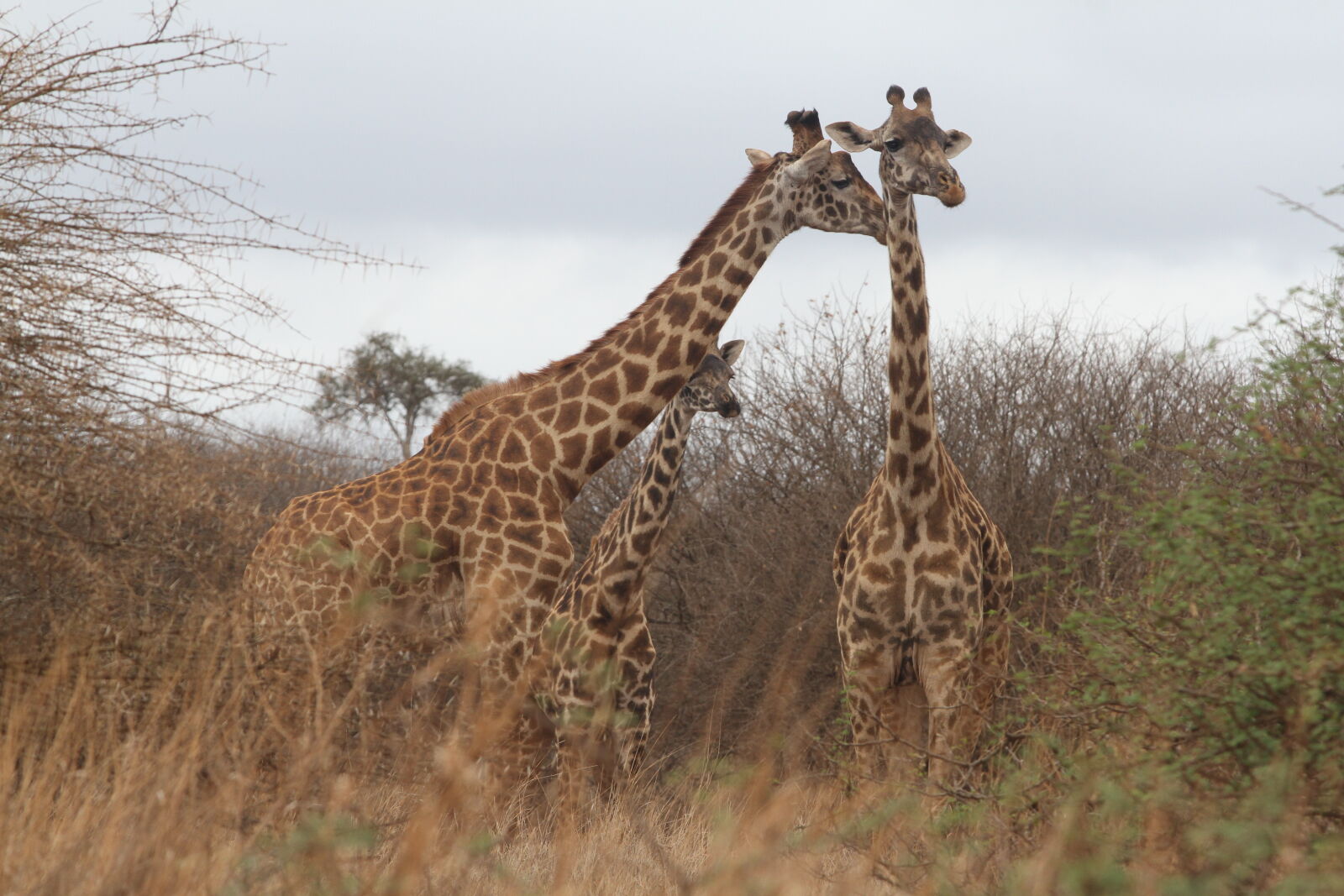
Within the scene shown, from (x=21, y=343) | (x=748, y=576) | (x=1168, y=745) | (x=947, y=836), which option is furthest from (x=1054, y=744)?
(x=748, y=576)

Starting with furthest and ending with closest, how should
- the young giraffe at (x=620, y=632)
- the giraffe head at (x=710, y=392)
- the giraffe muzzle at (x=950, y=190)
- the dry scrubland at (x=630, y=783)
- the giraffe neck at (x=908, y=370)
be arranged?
the giraffe head at (x=710, y=392)
the young giraffe at (x=620, y=632)
the giraffe neck at (x=908, y=370)
the giraffe muzzle at (x=950, y=190)
the dry scrubland at (x=630, y=783)

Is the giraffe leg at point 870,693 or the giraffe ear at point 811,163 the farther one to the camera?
the giraffe ear at point 811,163

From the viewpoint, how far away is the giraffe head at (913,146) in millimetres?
5863

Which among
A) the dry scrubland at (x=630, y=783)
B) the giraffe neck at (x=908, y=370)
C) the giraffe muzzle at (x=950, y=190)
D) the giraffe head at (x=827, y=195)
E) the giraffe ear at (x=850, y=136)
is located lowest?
the dry scrubland at (x=630, y=783)

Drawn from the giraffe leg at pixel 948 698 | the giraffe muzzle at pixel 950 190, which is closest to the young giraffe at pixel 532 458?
the giraffe muzzle at pixel 950 190

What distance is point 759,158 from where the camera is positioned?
7148 mm

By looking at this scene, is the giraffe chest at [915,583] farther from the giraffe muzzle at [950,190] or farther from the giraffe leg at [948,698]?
the giraffe muzzle at [950,190]

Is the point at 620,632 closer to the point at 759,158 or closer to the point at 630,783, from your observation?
the point at 630,783

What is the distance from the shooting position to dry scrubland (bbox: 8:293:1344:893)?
11.1 feet

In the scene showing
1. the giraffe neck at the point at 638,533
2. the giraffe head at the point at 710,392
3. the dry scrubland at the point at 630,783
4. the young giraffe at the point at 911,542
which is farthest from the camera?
the giraffe head at the point at 710,392

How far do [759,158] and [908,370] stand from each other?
5.10 ft

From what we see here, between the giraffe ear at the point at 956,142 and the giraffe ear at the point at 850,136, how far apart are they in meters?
0.35

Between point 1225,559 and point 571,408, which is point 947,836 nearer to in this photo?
point 1225,559

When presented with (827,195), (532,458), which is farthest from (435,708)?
(827,195)
